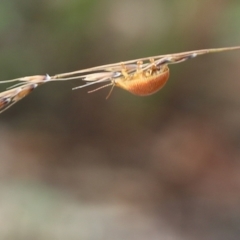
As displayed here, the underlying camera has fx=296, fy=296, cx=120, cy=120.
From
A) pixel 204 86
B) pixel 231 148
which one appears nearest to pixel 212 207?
pixel 231 148

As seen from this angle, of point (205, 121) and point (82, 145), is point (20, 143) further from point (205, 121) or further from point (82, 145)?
point (205, 121)

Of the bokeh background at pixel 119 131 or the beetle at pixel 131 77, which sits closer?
the beetle at pixel 131 77

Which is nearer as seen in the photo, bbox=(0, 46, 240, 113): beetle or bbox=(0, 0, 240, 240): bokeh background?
bbox=(0, 46, 240, 113): beetle

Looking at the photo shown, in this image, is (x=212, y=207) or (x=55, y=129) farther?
(x=55, y=129)

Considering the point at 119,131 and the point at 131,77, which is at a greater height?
the point at 119,131

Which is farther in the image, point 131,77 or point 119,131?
point 119,131

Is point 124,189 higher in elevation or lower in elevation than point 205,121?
lower

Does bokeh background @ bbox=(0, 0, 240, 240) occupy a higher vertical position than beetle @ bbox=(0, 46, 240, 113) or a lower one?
higher

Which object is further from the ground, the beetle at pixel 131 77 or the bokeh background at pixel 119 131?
Answer: the bokeh background at pixel 119 131
